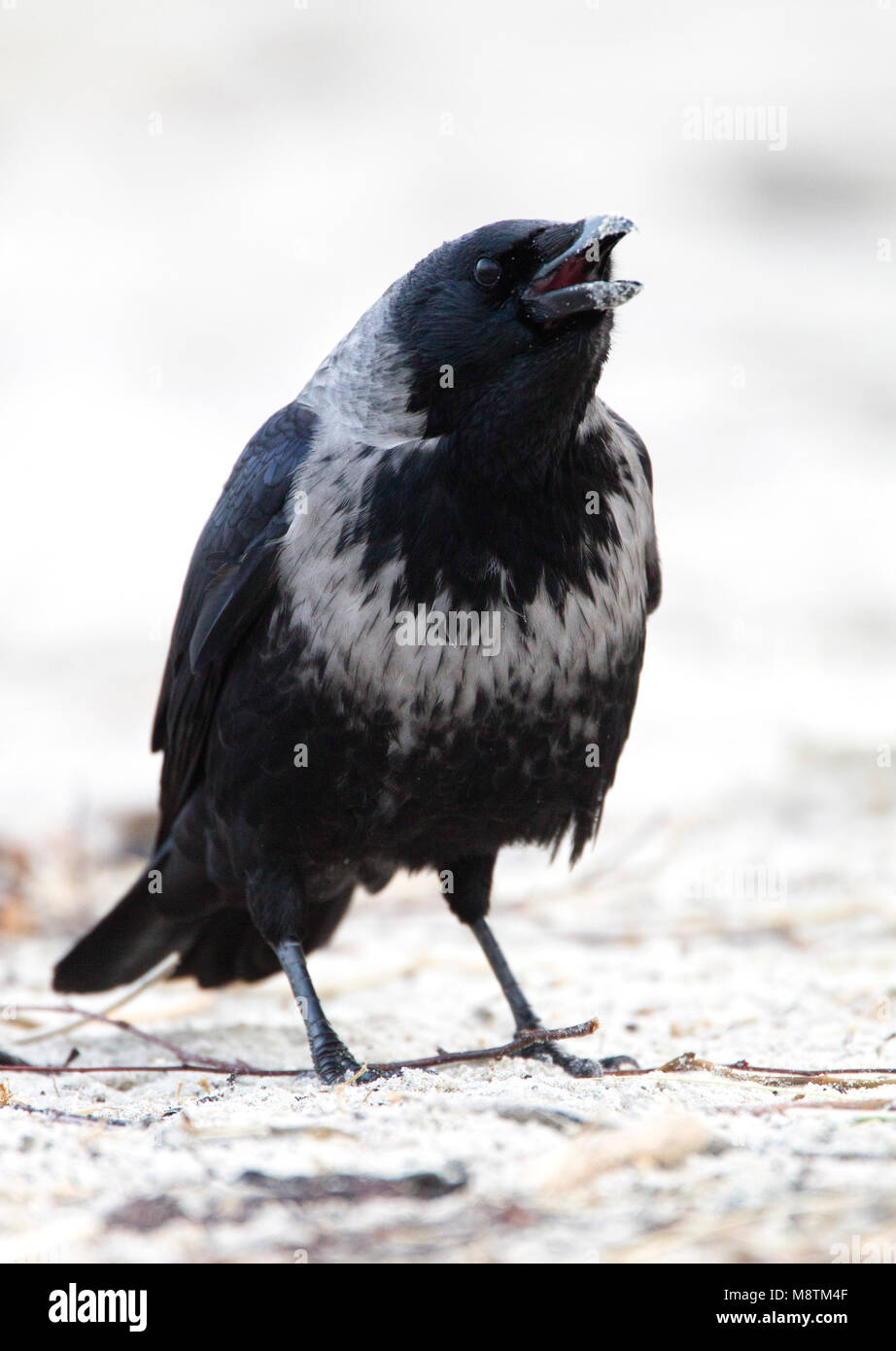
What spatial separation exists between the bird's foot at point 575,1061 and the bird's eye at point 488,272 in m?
1.70

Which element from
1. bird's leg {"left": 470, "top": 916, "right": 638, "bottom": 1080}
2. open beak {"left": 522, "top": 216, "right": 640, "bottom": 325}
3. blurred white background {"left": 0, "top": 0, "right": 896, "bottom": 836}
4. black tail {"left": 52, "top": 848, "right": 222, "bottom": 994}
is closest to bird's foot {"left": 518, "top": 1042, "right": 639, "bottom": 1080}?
bird's leg {"left": 470, "top": 916, "right": 638, "bottom": 1080}

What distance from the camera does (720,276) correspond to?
1438 cm

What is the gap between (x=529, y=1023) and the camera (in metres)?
3.77

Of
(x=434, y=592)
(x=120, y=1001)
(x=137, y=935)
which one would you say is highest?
(x=434, y=592)

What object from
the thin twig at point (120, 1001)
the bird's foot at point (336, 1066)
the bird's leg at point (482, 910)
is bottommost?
the thin twig at point (120, 1001)

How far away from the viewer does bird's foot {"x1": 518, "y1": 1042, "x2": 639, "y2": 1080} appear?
3.39 metres

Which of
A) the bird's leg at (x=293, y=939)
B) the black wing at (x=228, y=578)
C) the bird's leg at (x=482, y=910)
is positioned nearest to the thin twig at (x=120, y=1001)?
the bird's leg at (x=293, y=939)

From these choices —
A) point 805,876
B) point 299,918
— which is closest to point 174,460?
point 805,876

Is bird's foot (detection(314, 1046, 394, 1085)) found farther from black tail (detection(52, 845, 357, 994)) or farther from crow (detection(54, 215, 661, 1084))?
black tail (detection(52, 845, 357, 994))

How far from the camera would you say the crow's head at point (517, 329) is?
3.08 meters

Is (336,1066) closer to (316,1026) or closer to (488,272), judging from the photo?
(316,1026)

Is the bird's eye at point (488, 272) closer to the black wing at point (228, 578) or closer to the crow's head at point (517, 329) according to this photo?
the crow's head at point (517, 329)

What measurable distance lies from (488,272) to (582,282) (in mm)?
202

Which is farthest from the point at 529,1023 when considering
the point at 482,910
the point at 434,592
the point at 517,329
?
the point at 517,329
